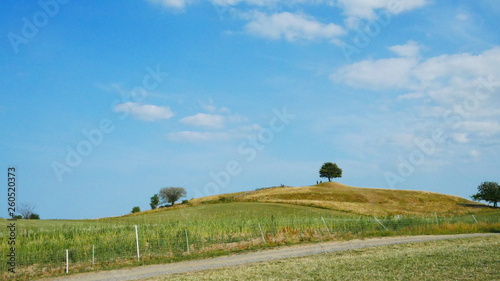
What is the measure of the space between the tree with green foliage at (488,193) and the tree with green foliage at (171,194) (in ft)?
238

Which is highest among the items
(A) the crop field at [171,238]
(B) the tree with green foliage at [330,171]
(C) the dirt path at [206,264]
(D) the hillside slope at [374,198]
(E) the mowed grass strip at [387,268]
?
(B) the tree with green foliage at [330,171]

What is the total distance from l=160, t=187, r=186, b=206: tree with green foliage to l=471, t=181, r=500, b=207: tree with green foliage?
2858 inches

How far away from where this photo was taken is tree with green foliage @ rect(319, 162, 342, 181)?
431 feet

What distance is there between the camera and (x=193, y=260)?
2616cm

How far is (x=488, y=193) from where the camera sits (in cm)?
9556

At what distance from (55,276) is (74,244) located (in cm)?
544

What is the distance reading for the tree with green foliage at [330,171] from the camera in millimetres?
131500

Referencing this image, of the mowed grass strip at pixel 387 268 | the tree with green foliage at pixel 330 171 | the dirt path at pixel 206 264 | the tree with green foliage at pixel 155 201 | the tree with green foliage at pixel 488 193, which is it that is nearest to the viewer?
the mowed grass strip at pixel 387 268

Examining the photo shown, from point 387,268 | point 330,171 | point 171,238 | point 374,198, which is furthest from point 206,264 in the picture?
point 330,171

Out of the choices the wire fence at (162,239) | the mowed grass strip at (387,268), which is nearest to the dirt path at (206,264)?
the wire fence at (162,239)

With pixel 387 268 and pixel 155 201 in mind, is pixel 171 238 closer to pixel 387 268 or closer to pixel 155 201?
pixel 387 268

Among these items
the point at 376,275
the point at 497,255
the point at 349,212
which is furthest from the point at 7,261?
the point at 349,212

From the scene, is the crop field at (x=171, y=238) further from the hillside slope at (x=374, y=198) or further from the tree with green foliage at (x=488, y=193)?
the tree with green foliage at (x=488, y=193)

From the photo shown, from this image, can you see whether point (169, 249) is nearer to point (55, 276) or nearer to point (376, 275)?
point (55, 276)
